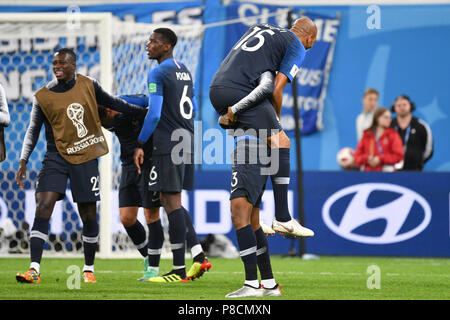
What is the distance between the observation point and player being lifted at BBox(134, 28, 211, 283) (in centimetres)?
697

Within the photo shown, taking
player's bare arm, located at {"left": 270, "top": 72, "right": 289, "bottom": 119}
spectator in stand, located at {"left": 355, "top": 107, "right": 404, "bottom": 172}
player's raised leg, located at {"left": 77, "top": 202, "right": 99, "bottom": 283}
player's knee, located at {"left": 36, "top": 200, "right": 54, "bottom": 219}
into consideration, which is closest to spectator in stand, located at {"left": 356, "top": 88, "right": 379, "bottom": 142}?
spectator in stand, located at {"left": 355, "top": 107, "right": 404, "bottom": 172}

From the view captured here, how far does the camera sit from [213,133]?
43.1 feet

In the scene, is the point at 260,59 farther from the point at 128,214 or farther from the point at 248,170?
the point at 128,214

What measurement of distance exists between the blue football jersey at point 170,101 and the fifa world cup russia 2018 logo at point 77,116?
0.58 m

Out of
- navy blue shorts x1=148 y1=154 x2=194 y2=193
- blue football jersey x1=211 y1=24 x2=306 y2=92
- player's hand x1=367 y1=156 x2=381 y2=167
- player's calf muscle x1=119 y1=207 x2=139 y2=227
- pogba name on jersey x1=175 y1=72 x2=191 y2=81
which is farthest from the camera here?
player's hand x1=367 y1=156 x2=381 y2=167

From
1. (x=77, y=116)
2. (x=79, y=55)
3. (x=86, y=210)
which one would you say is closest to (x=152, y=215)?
(x=86, y=210)

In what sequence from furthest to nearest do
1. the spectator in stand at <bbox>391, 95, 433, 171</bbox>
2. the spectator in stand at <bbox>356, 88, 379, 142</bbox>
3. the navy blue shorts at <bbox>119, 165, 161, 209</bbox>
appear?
the spectator in stand at <bbox>356, 88, 379, 142</bbox>, the spectator in stand at <bbox>391, 95, 433, 171</bbox>, the navy blue shorts at <bbox>119, 165, 161, 209</bbox>

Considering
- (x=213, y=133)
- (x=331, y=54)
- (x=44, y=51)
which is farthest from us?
(x=331, y=54)

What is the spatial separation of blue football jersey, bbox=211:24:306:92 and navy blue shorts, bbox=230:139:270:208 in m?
0.41

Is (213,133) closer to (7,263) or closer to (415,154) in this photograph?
(415,154)

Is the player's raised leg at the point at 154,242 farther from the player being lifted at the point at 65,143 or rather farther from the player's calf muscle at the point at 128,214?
the player being lifted at the point at 65,143

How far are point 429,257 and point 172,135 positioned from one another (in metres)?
5.08

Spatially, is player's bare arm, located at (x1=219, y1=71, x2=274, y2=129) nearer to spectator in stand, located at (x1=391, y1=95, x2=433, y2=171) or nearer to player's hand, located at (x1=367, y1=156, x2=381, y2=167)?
player's hand, located at (x1=367, y1=156, x2=381, y2=167)
